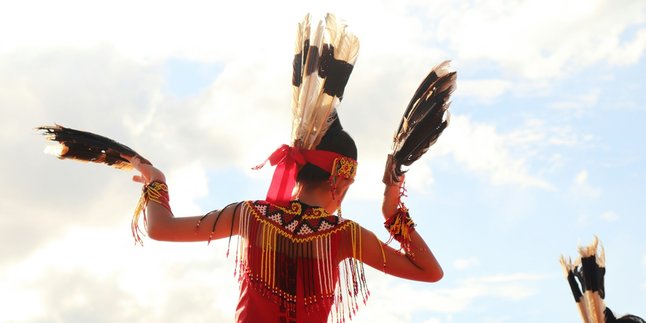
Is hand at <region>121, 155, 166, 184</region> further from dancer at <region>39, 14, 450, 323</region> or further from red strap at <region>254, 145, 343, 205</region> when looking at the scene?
red strap at <region>254, 145, 343, 205</region>

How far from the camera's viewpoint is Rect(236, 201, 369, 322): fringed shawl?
18.4ft

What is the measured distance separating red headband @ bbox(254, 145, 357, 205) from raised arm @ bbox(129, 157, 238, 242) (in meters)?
0.29

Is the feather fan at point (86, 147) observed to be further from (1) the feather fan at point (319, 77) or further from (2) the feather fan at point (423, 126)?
(2) the feather fan at point (423, 126)

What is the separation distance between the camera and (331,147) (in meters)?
5.95

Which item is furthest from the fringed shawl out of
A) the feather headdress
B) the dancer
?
the feather headdress

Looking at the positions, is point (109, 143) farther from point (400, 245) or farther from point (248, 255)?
point (400, 245)

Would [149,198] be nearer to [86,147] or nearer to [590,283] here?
[86,147]

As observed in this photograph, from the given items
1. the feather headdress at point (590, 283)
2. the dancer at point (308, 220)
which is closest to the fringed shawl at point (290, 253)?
the dancer at point (308, 220)

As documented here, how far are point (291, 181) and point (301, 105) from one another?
47cm

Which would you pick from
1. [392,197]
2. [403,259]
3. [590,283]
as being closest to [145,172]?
[392,197]

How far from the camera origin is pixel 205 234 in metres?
5.64

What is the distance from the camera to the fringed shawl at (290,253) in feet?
18.4

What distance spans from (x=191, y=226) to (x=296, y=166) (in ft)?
2.38

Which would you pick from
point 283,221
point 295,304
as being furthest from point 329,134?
point 295,304
